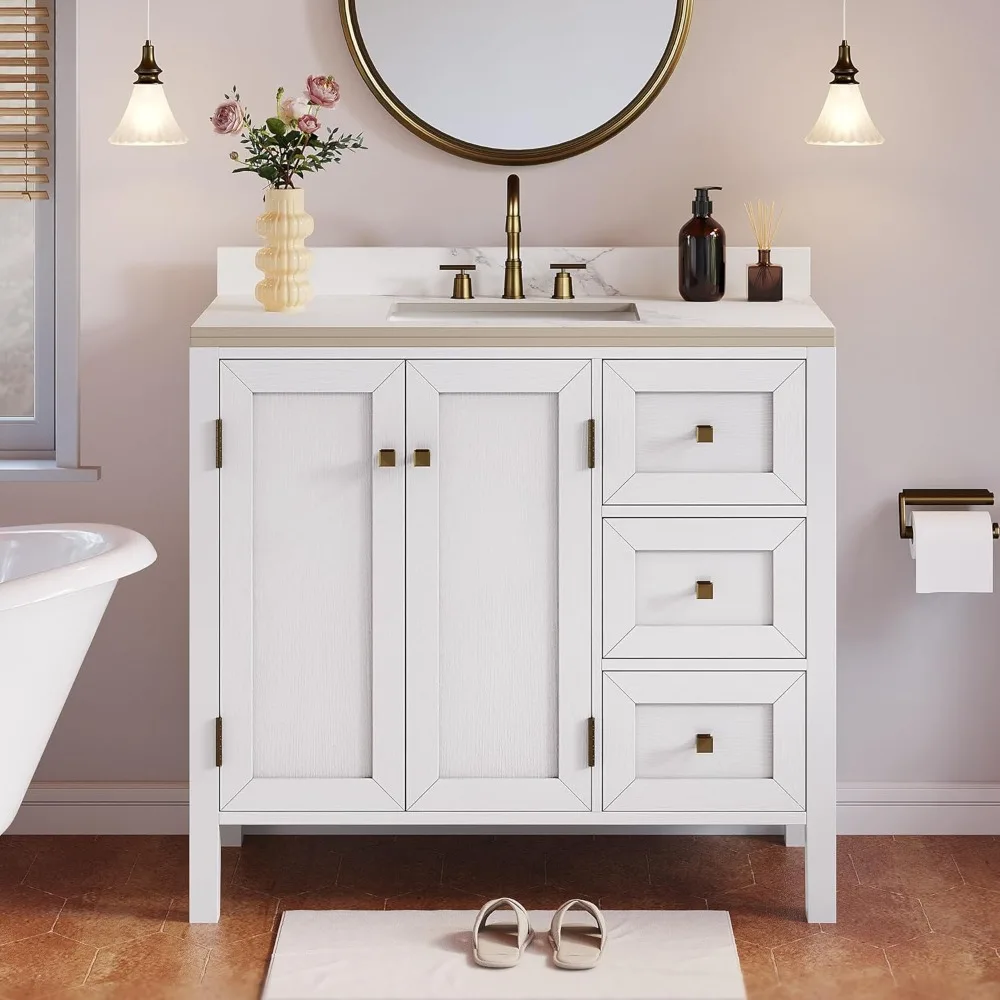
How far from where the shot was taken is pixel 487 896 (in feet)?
8.23

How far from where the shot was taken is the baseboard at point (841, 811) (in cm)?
281

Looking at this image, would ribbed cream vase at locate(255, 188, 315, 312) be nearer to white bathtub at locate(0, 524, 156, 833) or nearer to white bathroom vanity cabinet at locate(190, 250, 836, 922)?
white bathroom vanity cabinet at locate(190, 250, 836, 922)

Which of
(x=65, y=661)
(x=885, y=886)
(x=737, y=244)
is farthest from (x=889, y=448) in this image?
(x=65, y=661)

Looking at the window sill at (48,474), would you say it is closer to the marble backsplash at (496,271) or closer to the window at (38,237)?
the window at (38,237)

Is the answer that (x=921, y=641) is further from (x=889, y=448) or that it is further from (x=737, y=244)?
(x=737, y=244)

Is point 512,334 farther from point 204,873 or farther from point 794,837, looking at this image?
point 794,837

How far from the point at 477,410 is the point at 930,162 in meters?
1.13

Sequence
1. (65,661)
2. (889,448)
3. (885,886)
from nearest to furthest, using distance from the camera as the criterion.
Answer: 1. (65,661)
2. (885,886)
3. (889,448)

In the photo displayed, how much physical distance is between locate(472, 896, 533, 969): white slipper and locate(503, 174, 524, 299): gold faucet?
115 centimetres

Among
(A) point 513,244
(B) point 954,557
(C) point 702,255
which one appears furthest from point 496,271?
(B) point 954,557

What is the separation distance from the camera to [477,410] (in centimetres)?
225

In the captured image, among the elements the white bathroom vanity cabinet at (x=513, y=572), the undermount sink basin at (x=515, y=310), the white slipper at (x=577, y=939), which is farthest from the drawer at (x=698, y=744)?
the undermount sink basin at (x=515, y=310)

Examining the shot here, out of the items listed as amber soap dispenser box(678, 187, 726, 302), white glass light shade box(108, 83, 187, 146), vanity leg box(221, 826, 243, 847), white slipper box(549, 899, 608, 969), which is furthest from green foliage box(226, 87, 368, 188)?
white slipper box(549, 899, 608, 969)

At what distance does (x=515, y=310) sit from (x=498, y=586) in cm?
60
